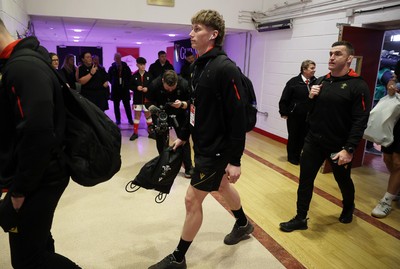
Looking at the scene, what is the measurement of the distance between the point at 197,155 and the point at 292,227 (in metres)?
1.34

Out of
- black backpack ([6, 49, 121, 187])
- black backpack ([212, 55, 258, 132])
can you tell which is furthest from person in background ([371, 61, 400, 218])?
black backpack ([6, 49, 121, 187])

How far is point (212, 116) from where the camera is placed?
1866 millimetres

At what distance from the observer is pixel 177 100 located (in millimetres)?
3680

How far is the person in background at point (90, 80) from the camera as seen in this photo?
580 centimetres

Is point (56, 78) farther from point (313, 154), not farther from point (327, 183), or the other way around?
point (327, 183)

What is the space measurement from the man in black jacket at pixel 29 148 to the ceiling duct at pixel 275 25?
527 cm

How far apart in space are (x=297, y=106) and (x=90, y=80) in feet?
12.5

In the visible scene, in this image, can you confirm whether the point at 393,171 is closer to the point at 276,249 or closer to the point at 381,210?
the point at 381,210

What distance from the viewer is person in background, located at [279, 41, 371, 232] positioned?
2520 millimetres

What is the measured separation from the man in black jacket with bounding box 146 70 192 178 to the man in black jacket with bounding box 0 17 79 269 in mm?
2247

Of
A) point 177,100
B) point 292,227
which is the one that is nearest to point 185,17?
point 177,100

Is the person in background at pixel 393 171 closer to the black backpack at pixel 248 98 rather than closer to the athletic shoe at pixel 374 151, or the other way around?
the black backpack at pixel 248 98

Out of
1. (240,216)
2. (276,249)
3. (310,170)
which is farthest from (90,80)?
(276,249)

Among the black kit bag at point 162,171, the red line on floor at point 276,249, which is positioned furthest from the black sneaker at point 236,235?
the black kit bag at point 162,171
